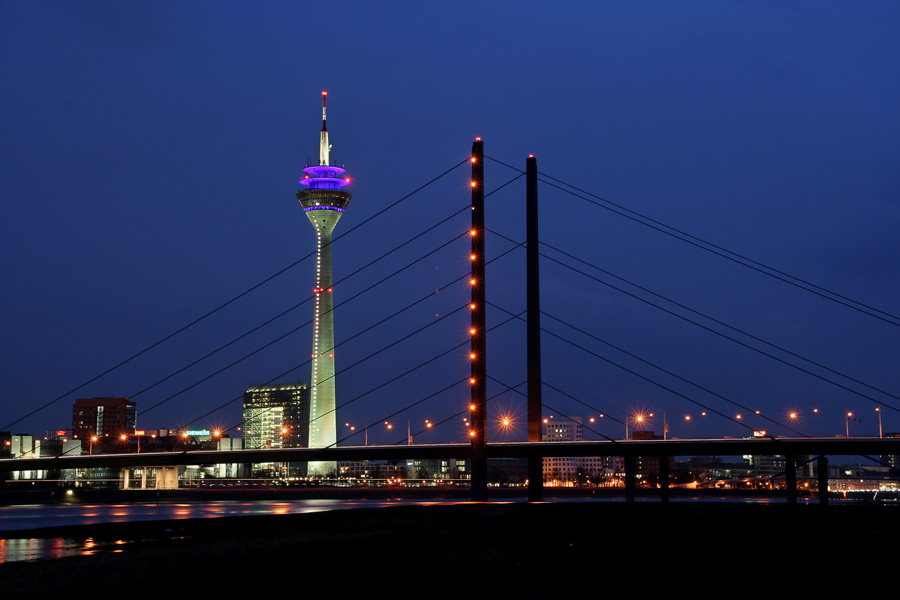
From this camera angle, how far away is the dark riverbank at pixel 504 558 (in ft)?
73.6

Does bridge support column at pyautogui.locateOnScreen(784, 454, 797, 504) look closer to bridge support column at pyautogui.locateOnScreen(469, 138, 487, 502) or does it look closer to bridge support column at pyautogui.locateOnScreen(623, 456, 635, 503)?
bridge support column at pyautogui.locateOnScreen(623, 456, 635, 503)

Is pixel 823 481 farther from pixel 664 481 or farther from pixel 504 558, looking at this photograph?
pixel 504 558

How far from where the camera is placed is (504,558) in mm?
27078

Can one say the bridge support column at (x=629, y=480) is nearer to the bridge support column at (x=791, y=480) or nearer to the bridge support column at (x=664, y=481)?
the bridge support column at (x=664, y=481)

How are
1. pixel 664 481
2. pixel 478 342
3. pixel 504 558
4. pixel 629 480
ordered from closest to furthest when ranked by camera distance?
1. pixel 504 558
2. pixel 478 342
3. pixel 664 481
4. pixel 629 480

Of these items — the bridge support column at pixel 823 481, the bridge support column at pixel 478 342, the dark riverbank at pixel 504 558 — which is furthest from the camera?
the bridge support column at pixel 823 481

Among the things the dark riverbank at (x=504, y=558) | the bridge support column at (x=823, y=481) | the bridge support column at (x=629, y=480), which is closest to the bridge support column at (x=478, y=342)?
the bridge support column at (x=629, y=480)

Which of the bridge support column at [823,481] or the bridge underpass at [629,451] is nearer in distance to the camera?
the bridge support column at [823,481]

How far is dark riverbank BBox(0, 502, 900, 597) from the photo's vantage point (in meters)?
22.4

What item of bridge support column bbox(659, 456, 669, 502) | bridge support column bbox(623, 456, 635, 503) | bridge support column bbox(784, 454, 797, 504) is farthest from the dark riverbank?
bridge support column bbox(623, 456, 635, 503)

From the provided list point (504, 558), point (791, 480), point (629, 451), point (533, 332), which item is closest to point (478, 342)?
point (533, 332)

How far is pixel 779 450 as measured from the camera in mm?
74438

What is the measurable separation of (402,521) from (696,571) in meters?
20.9

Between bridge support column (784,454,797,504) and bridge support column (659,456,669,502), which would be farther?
bridge support column (659,456,669,502)
